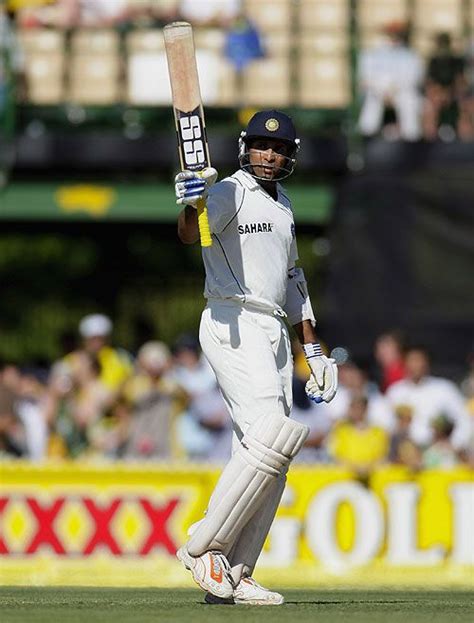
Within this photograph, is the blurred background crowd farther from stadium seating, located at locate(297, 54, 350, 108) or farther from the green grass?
the green grass

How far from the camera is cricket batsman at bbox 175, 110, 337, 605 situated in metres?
6.12

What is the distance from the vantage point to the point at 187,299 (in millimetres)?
21359

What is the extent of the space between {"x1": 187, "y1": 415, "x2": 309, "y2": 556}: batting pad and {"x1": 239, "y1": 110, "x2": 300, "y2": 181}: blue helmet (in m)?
0.96

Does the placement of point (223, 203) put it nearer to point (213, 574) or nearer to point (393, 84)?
point (213, 574)

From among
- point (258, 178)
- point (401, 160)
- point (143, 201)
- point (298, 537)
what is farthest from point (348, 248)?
point (258, 178)

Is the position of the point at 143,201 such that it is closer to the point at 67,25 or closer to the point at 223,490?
the point at 67,25

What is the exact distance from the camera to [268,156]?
6.36 m

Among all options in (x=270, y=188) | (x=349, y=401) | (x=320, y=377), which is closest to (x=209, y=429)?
(x=349, y=401)

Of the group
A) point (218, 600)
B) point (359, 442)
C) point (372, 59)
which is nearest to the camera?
point (218, 600)

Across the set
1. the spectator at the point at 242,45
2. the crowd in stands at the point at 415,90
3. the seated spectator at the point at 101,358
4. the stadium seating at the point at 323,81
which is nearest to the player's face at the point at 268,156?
the seated spectator at the point at 101,358

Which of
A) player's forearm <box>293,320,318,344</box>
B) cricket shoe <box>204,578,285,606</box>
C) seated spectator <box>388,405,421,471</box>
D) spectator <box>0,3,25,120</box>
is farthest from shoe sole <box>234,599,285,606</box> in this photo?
spectator <box>0,3,25,120</box>

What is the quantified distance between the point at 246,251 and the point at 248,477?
0.83 metres

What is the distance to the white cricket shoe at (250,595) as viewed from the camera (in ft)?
20.5

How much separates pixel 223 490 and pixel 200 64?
9.59 meters
